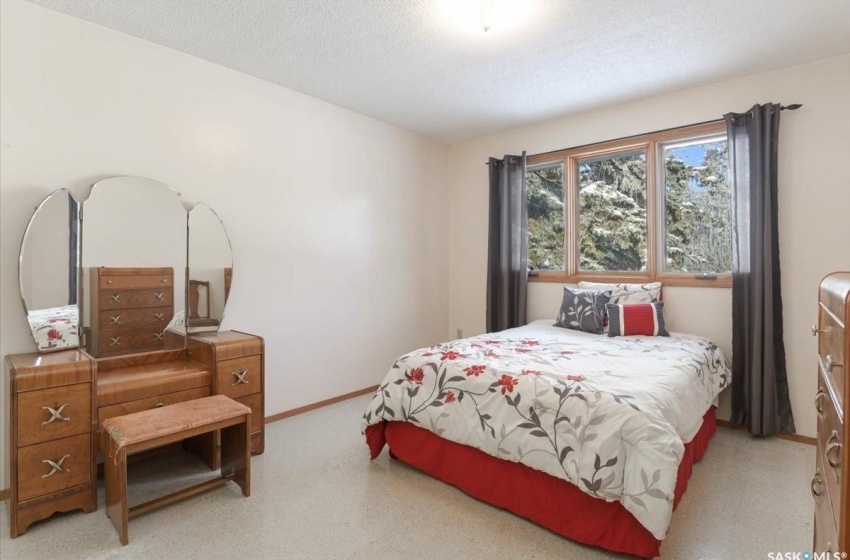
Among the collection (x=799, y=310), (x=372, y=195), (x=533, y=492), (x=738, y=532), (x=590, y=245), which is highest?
(x=372, y=195)

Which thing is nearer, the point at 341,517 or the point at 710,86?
the point at 341,517

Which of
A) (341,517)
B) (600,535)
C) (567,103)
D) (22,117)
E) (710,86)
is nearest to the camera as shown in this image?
(600,535)

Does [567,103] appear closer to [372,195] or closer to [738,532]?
[372,195]

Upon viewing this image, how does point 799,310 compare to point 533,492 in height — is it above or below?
above

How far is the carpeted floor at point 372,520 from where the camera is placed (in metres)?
1.78

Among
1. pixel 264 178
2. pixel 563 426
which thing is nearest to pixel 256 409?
pixel 264 178

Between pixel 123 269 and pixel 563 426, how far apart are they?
8.46 ft

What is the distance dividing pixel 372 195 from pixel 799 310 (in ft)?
11.0

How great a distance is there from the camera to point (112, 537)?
1.88 m

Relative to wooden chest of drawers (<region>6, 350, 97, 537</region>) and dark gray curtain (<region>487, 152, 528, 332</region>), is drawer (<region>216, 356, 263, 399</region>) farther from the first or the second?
dark gray curtain (<region>487, 152, 528, 332</region>)

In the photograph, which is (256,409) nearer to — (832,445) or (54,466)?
(54,466)

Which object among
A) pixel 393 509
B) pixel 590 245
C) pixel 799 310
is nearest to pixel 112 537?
pixel 393 509

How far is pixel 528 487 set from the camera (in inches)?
77.1

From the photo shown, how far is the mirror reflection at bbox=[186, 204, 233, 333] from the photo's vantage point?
2.83 meters
